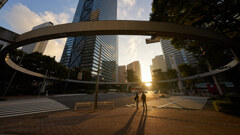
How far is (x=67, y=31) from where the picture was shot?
380 centimetres

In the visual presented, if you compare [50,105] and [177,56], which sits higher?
[177,56]

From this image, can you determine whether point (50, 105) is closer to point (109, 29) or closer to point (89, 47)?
point (109, 29)

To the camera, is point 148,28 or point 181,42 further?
point 181,42

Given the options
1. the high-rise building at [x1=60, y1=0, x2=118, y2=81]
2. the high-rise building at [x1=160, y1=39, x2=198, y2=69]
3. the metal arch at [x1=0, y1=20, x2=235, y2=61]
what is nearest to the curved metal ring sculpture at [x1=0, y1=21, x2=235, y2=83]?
the metal arch at [x1=0, y1=20, x2=235, y2=61]

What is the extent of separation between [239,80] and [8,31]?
3513 cm

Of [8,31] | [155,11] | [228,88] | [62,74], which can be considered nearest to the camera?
[8,31]

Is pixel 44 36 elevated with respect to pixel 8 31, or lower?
lower

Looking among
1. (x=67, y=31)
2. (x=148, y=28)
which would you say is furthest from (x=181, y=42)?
(x=67, y=31)

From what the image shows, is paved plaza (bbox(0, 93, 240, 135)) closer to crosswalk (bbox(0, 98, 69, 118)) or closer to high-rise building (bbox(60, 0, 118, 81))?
crosswalk (bbox(0, 98, 69, 118))

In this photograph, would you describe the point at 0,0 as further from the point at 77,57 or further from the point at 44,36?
the point at 77,57

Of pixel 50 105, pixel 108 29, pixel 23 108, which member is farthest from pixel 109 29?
pixel 23 108

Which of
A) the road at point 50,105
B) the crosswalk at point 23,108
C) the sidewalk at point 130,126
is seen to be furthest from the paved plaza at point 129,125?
the road at point 50,105

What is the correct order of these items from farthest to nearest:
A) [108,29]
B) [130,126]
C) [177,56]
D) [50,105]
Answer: [177,56]
[50,105]
[130,126]
[108,29]

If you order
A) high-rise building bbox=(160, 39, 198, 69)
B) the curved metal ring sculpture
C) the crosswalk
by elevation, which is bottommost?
the crosswalk
